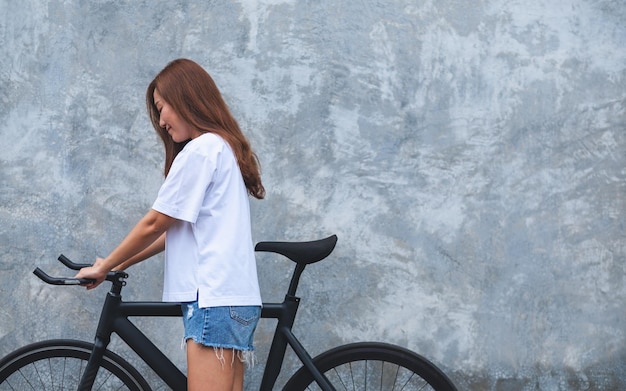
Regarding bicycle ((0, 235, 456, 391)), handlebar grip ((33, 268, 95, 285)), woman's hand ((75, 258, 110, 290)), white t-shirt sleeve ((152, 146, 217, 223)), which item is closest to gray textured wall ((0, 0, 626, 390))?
bicycle ((0, 235, 456, 391))

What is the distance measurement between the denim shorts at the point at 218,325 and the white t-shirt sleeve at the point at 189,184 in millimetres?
328

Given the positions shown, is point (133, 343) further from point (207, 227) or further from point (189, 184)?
point (189, 184)

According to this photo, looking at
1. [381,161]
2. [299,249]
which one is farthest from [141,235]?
[381,161]

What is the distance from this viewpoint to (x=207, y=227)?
3100mm

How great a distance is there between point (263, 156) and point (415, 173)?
31.5 inches

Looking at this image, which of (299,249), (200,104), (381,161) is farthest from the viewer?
(381,161)

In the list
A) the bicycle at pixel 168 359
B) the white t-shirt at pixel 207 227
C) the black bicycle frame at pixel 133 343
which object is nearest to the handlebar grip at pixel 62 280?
the bicycle at pixel 168 359

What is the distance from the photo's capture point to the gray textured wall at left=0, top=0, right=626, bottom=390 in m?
4.68

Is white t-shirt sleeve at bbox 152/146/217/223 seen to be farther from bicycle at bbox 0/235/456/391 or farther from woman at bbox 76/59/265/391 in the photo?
bicycle at bbox 0/235/456/391

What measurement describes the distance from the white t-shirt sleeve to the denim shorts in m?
0.33

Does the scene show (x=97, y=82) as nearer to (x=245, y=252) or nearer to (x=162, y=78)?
(x=162, y=78)

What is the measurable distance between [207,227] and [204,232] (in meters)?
0.02

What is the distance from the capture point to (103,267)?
3.13 meters

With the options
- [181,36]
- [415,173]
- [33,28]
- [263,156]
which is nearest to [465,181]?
[415,173]
